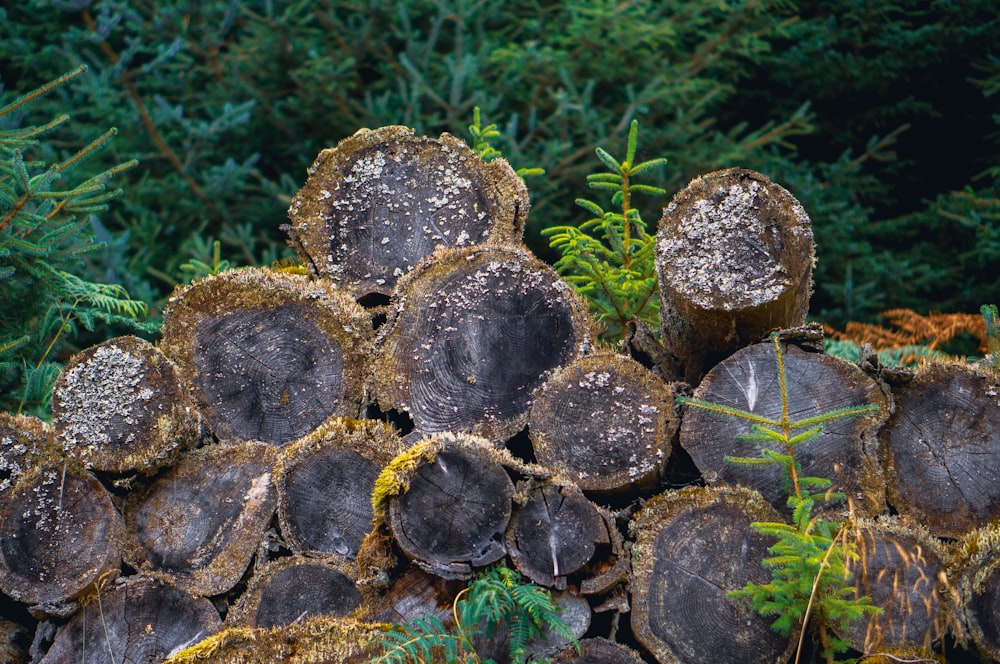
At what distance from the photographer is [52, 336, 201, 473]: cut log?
3125mm

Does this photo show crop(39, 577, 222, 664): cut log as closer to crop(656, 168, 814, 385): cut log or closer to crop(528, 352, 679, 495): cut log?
crop(528, 352, 679, 495): cut log

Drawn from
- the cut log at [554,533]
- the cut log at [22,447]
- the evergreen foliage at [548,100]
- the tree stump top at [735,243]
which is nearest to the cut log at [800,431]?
the tree stump top at [735,243]

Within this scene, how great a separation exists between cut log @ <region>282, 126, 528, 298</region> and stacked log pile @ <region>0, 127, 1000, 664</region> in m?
0.27

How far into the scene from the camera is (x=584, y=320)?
3223 mm

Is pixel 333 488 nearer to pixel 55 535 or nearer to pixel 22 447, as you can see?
pixel 55 535

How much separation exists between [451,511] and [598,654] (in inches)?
21.6

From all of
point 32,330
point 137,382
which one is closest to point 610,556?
point 137,382

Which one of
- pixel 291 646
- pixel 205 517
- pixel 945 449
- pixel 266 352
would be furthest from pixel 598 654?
pixel 266 352

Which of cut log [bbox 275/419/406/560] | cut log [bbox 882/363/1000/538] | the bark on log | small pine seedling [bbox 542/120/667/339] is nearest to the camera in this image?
cut log [bbox 882/363/1000/538]

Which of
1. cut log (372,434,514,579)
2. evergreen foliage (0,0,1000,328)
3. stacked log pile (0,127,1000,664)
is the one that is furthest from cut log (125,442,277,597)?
evergreen foliage (0,0,1000,328)

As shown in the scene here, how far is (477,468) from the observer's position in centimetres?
277

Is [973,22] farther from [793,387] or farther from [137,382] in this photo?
[137,382]

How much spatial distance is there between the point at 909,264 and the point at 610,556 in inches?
217

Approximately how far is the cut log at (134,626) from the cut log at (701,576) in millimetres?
1273
